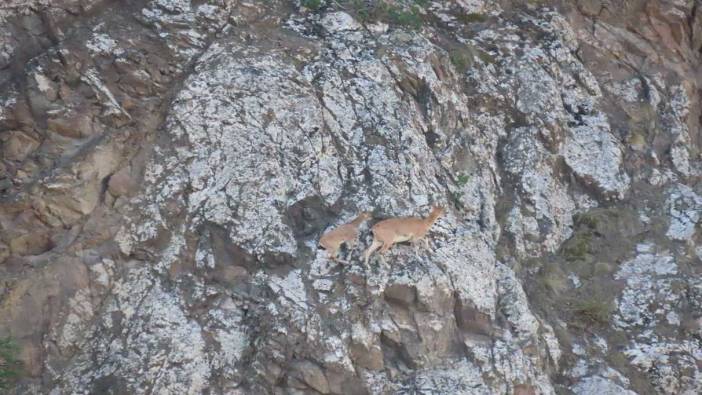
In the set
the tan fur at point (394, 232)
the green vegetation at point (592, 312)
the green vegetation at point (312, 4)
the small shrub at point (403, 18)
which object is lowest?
the green vegetation at point (592, 312)

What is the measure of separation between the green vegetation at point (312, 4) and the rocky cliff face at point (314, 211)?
1.03 feet

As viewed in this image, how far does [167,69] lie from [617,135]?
11256 millimetres

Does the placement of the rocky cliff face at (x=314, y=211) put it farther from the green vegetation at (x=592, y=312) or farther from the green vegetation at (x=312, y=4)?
the green vegetation at (x=312, y=4)

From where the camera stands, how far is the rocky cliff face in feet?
51.8

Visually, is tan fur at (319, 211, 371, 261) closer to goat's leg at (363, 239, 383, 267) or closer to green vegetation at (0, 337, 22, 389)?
goat's leg at (363, 239, 383, 267)

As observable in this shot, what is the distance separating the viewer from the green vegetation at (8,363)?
591 inches

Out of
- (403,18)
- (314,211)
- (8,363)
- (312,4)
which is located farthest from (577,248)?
(8,363)

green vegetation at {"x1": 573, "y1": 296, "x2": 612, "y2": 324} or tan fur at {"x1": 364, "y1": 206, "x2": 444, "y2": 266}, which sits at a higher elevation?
tan fur at {"x1": 364, "y1": 206, "x2": 444, "y2": 266}

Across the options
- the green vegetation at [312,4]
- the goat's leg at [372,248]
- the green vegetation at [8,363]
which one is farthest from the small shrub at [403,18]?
the green vegetation at [8,363]

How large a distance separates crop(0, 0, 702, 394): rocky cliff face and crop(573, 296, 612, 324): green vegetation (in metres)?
0.07

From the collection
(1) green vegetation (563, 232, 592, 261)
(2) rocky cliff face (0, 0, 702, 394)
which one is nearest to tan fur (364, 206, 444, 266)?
(2) rocky cliff face (0, 0, 702, 394)

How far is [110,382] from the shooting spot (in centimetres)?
1523

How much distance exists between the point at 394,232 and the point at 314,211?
1.64 meters

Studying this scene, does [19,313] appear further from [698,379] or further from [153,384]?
[698,379]
